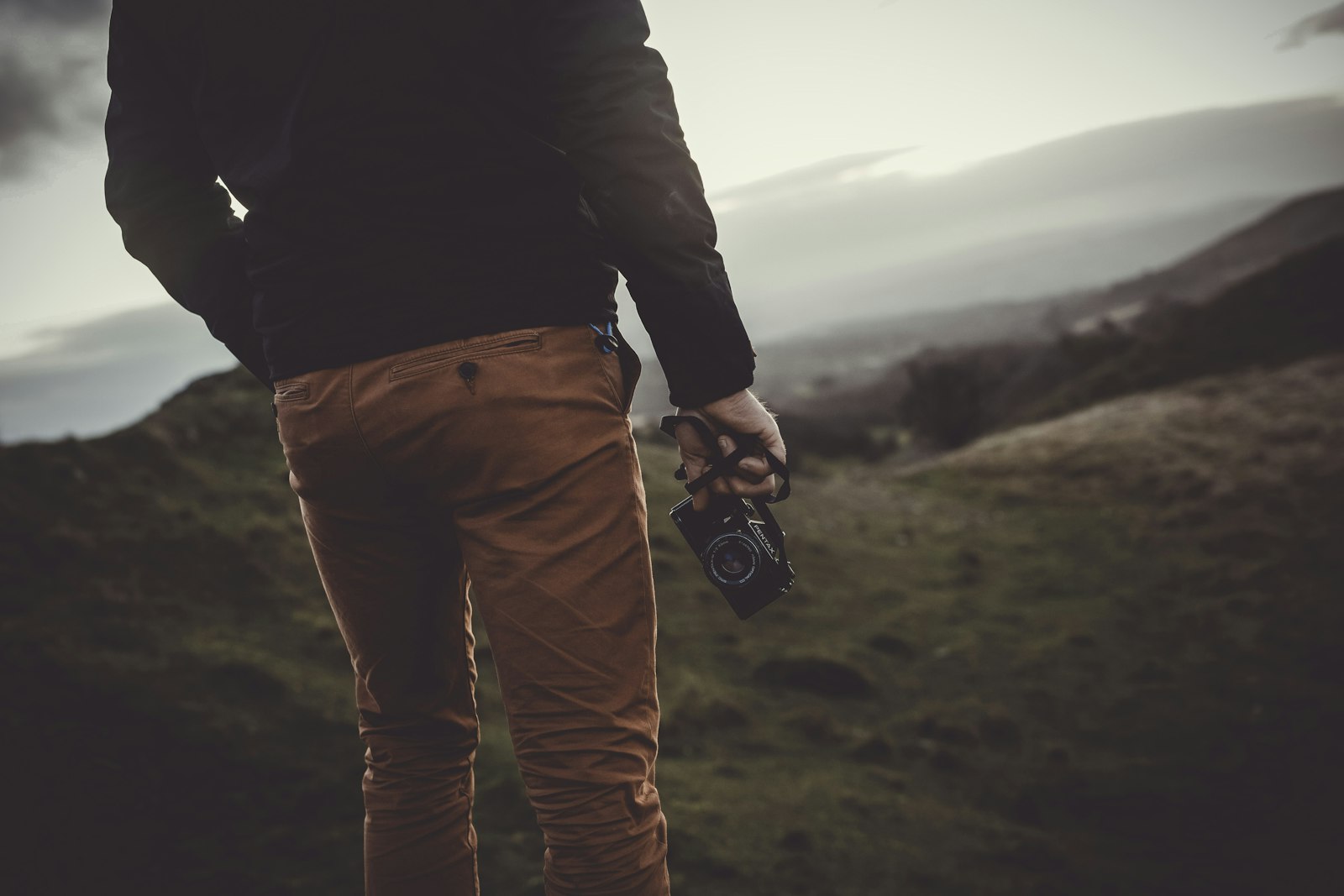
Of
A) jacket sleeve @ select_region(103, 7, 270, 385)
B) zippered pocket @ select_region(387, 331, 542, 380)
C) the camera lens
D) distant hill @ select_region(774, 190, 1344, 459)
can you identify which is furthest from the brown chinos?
distant hill @ select_region(774, 190, 1344, 459)

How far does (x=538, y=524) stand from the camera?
1.41m

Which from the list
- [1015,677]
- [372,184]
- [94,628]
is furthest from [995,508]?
[372,184]

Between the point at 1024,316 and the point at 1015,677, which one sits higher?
the point at 1015,677

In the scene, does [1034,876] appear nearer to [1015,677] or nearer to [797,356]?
[1015,677]

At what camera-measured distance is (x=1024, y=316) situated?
108 m

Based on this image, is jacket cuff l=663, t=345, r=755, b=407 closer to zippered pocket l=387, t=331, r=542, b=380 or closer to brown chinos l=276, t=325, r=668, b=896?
brown chinos l=276, t=325, r=668, b=896

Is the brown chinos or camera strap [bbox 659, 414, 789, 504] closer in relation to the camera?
the brown chinos

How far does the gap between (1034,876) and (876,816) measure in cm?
67

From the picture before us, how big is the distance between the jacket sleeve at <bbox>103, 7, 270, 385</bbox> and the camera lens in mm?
1071

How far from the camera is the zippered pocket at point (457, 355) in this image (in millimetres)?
1340

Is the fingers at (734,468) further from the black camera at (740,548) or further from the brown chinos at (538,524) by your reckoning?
the brown chinos at (538,524)

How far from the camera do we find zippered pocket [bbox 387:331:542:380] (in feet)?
4.40

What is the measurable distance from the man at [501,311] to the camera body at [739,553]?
0.13m

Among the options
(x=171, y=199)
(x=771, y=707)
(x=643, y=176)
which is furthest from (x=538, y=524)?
(x=771, y=707)
